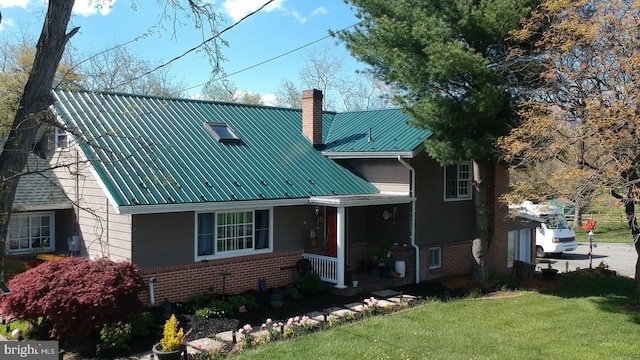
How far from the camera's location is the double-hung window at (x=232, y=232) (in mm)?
13570

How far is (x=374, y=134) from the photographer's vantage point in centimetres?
1842

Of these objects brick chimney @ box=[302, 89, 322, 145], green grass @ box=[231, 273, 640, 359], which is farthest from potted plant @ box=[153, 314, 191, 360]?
brick chimney @ box=[302, 89, 322, 145]

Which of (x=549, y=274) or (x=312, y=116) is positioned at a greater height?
(x=312, y=116)

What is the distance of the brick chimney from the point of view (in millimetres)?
18781

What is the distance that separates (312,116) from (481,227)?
269 inches

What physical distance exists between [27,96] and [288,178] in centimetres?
1031

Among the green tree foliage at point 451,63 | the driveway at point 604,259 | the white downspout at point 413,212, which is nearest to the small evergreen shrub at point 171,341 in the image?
the green tree foliage at point 451,63

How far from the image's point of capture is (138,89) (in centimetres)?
3875

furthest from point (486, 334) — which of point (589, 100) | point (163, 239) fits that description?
point (163, 239)

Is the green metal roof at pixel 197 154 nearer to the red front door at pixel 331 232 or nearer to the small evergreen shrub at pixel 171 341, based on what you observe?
the red front door at pixel 331 232

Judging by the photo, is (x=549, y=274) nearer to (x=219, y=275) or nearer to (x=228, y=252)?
(x=228, y=252)

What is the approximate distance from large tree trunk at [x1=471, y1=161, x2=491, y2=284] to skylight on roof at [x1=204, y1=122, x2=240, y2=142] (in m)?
7.50

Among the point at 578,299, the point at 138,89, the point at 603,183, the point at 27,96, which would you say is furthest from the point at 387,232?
the point at 138,89

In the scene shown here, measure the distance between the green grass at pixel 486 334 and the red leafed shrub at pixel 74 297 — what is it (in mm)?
2634
